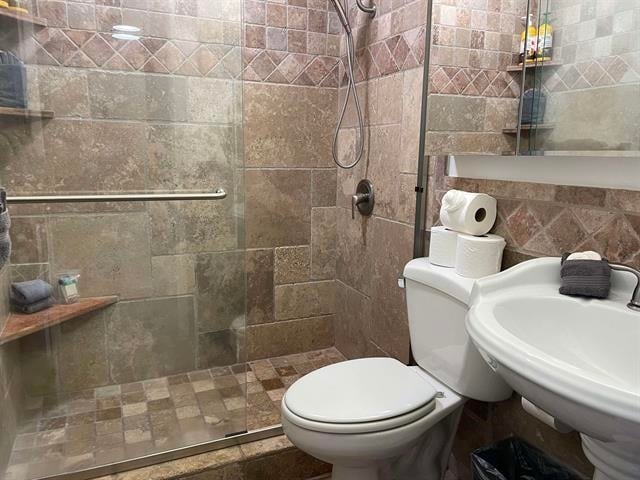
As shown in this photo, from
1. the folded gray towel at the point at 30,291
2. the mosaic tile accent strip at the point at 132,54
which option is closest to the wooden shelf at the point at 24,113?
the mosaic tile accent strip at the point at 132,54

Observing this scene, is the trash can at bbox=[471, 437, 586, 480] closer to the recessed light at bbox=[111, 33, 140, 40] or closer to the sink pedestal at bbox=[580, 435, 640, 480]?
the sink pedestal at bbox=[580, 435, 640, 480]

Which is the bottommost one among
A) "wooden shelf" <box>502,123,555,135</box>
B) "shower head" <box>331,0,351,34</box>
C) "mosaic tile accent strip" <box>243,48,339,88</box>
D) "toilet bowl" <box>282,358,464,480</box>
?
"toilet bowl" <box>282,358,464,480</box>

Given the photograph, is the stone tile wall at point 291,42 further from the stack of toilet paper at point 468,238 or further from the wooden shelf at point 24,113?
the stack of toilet paper at point 468,238

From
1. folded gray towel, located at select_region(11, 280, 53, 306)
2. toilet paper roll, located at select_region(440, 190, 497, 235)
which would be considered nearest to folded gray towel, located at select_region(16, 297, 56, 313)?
folded gray towel, located at select_region(11, 280, 53, 306)

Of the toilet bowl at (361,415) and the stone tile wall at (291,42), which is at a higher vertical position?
the stone tile wall at (291,42)

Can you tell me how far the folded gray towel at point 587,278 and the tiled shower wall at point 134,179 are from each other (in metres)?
1.29

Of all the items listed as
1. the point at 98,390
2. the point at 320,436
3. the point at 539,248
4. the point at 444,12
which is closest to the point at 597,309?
the point at 539,248

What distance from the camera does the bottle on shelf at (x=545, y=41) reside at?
53.0 inches

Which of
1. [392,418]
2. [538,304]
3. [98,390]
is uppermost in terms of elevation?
[538,304]

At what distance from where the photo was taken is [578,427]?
31.8 inches

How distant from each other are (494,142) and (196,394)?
151 centimetres

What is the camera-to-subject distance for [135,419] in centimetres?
188

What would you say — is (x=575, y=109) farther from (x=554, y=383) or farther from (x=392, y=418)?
(x=392, y=418)

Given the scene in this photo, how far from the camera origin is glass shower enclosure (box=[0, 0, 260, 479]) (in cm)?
176
